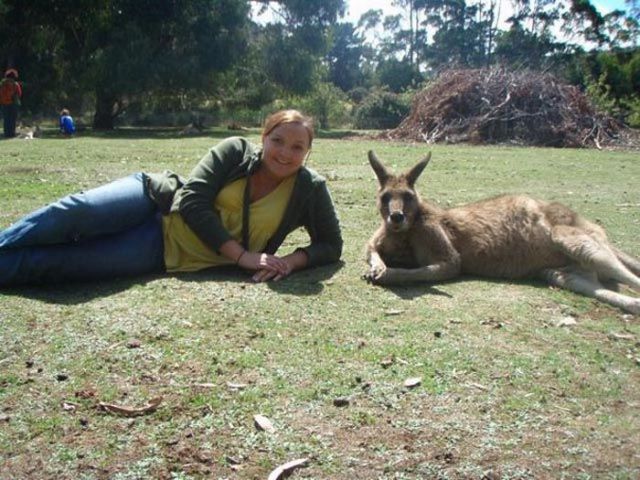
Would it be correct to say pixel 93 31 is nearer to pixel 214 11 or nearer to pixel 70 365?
pixel 214 11

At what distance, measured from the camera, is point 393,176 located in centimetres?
586

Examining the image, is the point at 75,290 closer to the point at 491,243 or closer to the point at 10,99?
the point at 491,243

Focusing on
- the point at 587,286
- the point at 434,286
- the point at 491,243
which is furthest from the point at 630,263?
the point at 434,286

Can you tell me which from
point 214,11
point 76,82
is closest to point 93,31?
point 76,82

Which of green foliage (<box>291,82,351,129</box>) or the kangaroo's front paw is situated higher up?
green foliage (<box>291,82,351,129</box>)

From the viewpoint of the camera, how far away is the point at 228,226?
512 centimetres

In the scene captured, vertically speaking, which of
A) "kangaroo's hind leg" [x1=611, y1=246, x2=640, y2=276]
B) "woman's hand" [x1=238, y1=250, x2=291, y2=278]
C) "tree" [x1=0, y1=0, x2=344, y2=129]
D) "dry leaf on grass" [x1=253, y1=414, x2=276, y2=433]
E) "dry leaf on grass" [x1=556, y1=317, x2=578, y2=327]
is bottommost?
"dry leaf on grass" [x1=556, y1=317, x2=578, y2=327]

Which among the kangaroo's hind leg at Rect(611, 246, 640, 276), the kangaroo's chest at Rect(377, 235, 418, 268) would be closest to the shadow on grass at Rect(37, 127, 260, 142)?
the kangaroo's chest at Rect(377, 235, 418, 268)

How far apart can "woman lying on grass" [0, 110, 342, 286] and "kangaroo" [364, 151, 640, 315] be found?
694 mm

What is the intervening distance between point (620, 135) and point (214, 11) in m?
16.9

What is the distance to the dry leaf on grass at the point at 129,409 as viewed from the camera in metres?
3.14

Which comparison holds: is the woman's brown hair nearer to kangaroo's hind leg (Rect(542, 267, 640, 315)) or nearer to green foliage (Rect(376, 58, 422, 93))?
kangaroo's hind leg (Rect(542, 267, 640, 315))

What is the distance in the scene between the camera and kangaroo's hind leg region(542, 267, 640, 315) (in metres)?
5.01

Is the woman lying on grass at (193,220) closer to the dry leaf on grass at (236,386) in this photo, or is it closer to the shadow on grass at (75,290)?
the shadow on grass at (75,290)
